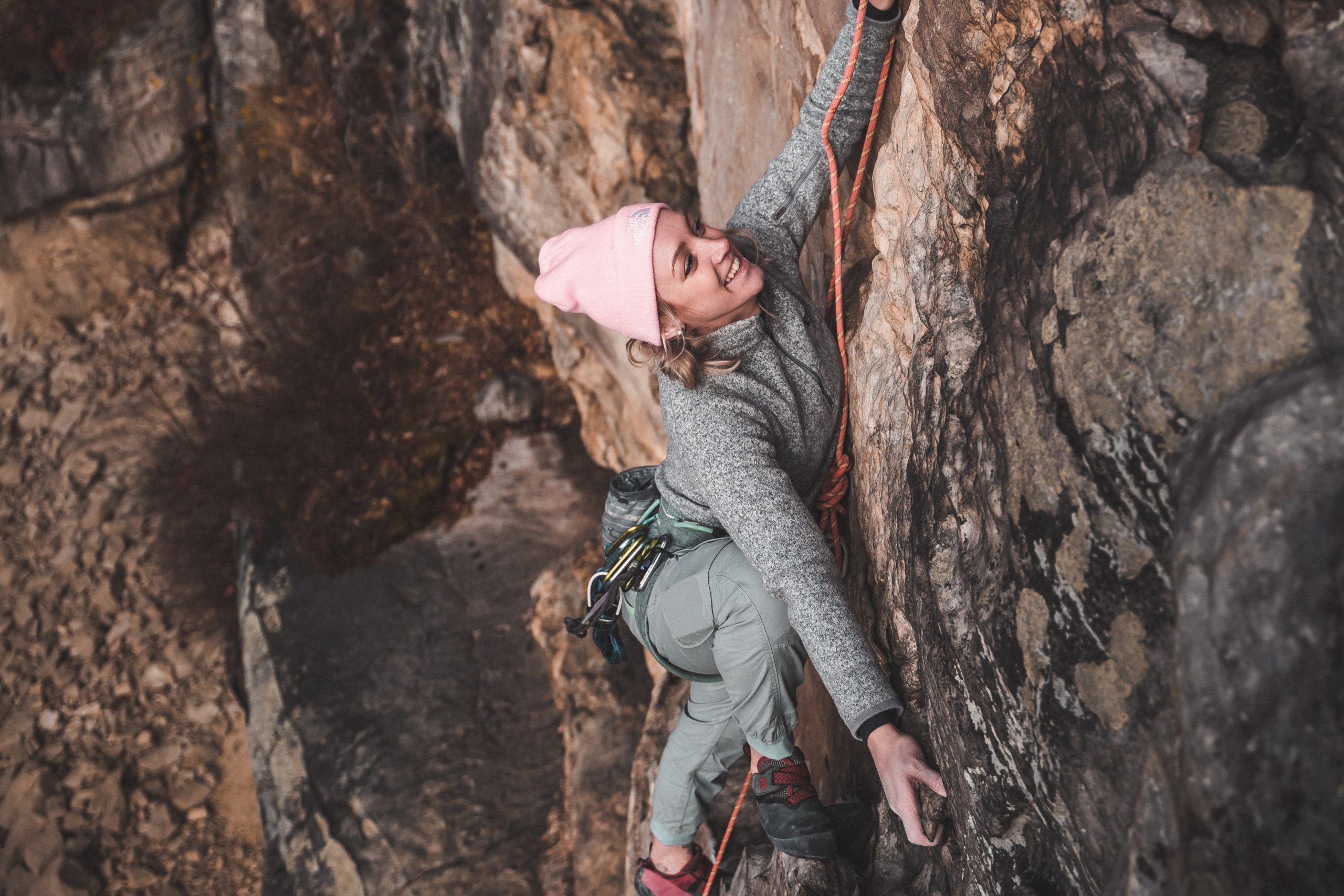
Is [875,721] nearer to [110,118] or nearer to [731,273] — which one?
[731,273]

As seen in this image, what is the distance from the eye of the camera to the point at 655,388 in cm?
519

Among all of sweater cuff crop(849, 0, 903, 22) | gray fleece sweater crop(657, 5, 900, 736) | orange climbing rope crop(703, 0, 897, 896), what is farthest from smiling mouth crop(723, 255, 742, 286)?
sweater cuff crop(849, 0, 903, 22)

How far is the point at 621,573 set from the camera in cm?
285

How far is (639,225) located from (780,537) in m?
0.98

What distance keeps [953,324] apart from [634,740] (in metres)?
3.89

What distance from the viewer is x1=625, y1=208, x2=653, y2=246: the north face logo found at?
2.43 m

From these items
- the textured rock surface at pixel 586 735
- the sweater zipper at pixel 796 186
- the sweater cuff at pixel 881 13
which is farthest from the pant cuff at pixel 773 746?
the textured rock surface at pixel 586 735

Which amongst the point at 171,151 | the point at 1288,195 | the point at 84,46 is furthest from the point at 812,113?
the point at 84,46

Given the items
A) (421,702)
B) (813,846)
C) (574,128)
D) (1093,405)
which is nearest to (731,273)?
(1093,405)

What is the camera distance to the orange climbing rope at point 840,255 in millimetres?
2445

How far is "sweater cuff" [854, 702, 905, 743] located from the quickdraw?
0.91 m

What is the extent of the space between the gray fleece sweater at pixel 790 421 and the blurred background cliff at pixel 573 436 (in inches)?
6.2

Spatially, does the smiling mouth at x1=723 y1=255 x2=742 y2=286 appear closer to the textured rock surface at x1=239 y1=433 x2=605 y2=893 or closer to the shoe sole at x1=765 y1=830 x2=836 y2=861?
the shoe sole at x1=765 y1=830 x2=836 y2=861

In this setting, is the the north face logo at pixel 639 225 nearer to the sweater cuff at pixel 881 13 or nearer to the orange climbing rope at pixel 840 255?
the orange climbing rope at pixel 840 255
